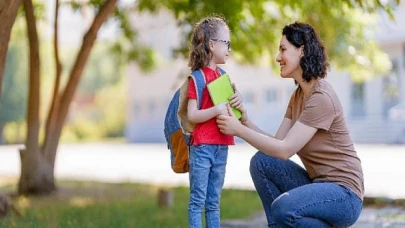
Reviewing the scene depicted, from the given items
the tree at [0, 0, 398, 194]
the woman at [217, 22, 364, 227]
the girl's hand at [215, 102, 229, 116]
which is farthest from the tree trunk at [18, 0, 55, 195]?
the woman at [217, 22, 364, 227]

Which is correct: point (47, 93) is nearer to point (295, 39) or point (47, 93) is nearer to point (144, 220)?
point (144, 220)

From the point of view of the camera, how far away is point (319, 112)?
15.8ft

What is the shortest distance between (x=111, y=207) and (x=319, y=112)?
238 inches

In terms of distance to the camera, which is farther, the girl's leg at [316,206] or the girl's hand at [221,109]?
the girl's hand at [221,109]

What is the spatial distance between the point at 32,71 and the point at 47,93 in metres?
35.6

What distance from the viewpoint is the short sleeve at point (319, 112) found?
4.81 m

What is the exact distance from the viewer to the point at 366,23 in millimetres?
14625

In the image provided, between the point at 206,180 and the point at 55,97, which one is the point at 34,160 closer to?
the point at 55,97

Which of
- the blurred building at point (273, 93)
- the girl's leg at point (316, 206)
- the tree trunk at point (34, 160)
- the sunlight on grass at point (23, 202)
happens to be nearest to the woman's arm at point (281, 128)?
the girl's leg at point (316, 206)

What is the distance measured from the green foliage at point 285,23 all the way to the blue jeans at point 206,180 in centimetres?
406

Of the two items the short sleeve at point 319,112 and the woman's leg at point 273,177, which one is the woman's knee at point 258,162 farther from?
the short sleeve at point 319,112

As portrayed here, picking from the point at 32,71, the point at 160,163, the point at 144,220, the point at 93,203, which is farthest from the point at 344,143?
the point at 160,163

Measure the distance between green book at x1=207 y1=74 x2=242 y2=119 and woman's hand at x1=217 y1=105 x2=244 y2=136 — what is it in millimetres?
128

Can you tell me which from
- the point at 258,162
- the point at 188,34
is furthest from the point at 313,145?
the point at 188,34
